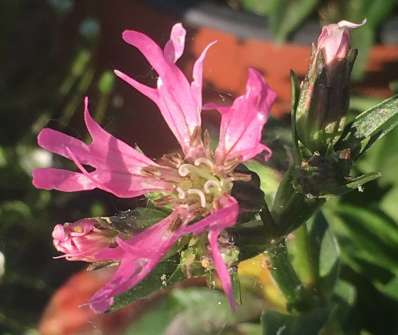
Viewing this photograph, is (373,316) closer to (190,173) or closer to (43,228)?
(190,173)

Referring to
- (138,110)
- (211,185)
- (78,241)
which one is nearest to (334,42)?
(211,185)

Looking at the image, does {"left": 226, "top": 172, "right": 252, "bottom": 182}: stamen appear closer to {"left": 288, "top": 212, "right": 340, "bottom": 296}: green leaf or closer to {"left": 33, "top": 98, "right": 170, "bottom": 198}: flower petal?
{"left": 33, "top": 98, "right": 170, "bottom": 198}: flower petal

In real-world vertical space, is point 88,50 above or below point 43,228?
above

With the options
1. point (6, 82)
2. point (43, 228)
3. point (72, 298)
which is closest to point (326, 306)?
point (72, 298)

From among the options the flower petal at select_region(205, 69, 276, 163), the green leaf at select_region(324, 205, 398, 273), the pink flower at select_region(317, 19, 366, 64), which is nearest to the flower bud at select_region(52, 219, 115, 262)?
the flower petal at select_region(205, 69, 276, 163)

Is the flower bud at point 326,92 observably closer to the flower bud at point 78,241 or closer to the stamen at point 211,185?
the stamen at point 211,185

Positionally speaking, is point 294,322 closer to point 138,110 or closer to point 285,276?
point 285,276
